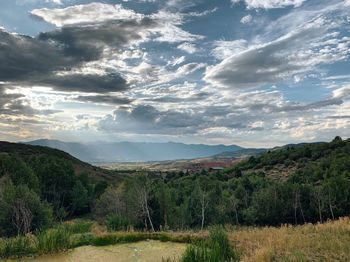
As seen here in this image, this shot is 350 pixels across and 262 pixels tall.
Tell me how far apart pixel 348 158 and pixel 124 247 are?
98.6 m

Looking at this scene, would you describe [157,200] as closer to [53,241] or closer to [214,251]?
[53,241]

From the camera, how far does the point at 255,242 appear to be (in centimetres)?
1570

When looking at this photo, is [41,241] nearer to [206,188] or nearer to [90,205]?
[206,188]

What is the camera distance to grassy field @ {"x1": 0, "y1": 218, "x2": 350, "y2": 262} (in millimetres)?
12344

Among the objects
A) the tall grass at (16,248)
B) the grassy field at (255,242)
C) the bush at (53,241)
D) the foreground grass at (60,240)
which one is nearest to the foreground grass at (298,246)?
the grassy field at (255,242)

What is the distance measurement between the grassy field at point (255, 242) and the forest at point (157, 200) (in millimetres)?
10031

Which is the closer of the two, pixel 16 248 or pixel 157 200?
pixel 16 248

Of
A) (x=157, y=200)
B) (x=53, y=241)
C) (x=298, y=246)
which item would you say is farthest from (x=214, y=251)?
(x=157, y=200)

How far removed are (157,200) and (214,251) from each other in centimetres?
4448

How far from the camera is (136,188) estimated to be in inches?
1982

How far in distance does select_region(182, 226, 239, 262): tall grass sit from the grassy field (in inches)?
21.5

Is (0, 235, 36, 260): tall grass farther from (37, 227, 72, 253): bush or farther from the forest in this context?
the forest

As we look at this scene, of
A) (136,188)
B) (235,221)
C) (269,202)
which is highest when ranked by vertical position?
(136,188)

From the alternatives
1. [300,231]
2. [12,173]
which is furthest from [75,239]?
[12,173]
